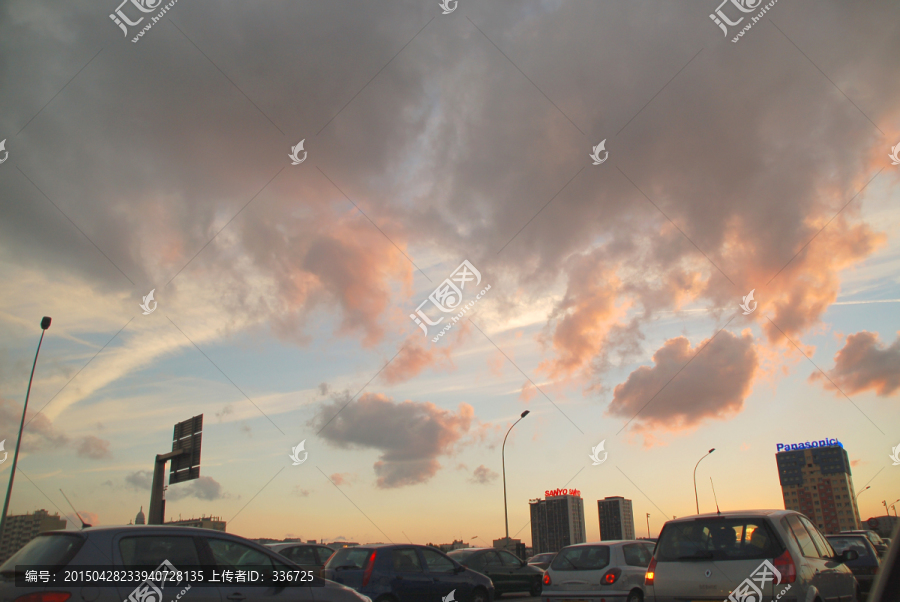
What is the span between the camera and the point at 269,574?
6469mm

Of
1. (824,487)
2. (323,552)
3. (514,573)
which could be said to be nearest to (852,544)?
(514,573)

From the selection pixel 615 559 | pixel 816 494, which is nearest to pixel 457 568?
pixel 615 559

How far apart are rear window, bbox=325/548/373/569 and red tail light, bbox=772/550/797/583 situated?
670 centimetres

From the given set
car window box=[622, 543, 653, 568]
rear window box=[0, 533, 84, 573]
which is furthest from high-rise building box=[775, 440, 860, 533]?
rear window box=[0, 533, 84, 573]

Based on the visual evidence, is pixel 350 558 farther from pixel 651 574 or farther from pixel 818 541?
pixel 818 541

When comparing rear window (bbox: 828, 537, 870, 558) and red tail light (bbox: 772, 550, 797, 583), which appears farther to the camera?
rear window (bbox: 828, 537, 870, 558)

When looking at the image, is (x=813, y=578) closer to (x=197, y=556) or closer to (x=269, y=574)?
(x=269, y=574)

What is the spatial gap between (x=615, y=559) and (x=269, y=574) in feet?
22.3

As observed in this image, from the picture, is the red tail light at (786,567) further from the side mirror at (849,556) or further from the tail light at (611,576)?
the tail light at (611,576)

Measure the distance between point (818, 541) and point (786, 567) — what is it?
1.72 meters

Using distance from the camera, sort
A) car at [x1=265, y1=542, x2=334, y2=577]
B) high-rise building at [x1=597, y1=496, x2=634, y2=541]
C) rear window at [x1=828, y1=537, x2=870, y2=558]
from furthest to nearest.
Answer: high-rise building at [x1=597, y1=496, x2=634, y2=541] < car at [x1=265, y1=542, x2=334, y2=577] < rear window at [x1=828, y1=537, x2=870, y2=558]

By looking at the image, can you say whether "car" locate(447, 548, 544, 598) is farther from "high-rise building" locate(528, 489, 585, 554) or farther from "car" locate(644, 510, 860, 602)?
"high-rise building" locate(528, 489, 585, 554)

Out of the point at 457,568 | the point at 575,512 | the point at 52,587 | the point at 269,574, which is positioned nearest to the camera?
the point at 52,587

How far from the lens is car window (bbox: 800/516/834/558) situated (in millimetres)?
7441
